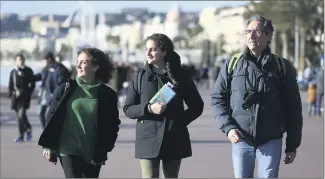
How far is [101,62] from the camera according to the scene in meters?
6.96

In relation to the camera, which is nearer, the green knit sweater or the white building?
the green knit sweater

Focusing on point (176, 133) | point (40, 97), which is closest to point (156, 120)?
point (176, 133)

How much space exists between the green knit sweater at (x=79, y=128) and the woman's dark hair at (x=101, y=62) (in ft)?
0.84

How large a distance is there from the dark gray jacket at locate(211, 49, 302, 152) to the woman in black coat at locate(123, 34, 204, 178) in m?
0.41

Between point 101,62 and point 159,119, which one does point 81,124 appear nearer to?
point 101,62

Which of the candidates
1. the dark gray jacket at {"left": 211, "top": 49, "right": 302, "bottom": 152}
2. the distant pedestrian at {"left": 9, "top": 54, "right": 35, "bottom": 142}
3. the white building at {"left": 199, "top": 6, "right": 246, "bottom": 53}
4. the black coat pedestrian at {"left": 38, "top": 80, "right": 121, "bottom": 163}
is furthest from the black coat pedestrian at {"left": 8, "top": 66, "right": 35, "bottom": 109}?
the white building at {"left": 199, "top": 6, "right": 246, "bottom": 53}

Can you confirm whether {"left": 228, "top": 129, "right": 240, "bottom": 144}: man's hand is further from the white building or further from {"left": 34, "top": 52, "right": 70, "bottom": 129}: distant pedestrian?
the white building

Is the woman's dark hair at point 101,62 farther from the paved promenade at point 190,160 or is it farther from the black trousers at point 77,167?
the paved promenade at point 190,160

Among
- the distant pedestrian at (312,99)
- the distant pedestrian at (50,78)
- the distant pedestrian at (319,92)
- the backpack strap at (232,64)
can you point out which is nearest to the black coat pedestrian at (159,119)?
the backpack strap at (232,64)

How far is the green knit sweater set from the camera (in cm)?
677

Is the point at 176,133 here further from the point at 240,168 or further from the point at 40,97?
the point at 40,97

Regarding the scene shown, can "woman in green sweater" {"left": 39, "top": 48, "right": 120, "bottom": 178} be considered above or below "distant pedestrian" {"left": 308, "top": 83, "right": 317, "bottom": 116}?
above

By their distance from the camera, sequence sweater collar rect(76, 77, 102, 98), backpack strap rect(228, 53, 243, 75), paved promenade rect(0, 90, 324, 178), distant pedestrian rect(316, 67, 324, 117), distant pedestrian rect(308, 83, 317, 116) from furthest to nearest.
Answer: distant pedestrian rect(308, 83, 317, 116) → distant pedestrian rect(316, 67, 324, 117) → paved promenade rect(0, 90, 324, 178) → sweater collar rect(76, 77, 102, 98) → backpack strap rect(228, 53, 243, 75)

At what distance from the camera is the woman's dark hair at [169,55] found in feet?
23.1
